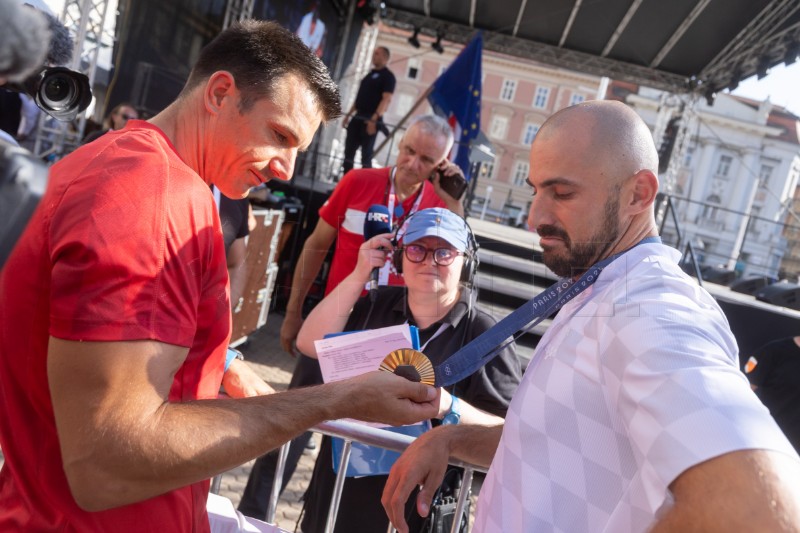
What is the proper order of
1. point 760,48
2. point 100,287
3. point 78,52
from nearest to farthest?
point 100,287
point 78,52
point 760,48

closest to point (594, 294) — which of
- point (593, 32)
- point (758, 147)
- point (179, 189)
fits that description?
point (179, 189)

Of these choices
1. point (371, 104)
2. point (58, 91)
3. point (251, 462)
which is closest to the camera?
point (58, 91)

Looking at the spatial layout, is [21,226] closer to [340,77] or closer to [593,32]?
[593,32]

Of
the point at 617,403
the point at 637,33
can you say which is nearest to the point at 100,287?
the point at 617,403

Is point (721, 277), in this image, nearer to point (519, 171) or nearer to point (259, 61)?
point (259, 61)

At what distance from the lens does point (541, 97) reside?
66.2 m

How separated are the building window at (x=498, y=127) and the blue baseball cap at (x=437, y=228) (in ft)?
220

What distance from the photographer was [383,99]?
33.6 ft

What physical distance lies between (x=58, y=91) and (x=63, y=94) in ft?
0.15

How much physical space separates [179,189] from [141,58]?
23.3 feet

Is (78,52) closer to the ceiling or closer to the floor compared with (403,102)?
closer to the floor

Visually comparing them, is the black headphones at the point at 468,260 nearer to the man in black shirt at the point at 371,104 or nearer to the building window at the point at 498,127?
the man in black shirt at the point at 371,104

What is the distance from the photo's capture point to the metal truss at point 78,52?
6.37 meters

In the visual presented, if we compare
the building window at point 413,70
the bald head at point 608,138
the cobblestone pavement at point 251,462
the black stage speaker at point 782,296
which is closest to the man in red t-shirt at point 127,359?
the bald head at point 608,138
